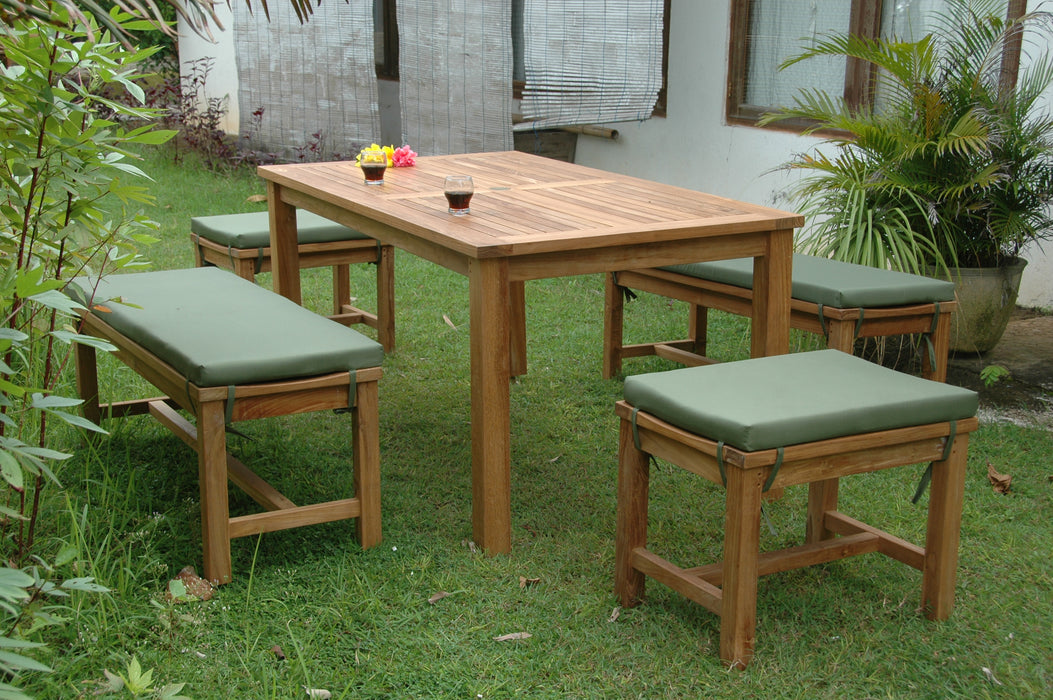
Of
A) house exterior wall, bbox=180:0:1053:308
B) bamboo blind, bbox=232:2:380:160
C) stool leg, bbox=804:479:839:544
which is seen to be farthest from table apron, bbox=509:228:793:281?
bamboo blind, bbox=232:2:380:160

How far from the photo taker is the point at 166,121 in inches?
420

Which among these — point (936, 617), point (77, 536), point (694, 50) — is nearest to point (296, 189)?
point (77, 536)

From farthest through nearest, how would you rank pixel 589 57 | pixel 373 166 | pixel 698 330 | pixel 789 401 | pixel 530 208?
1. pixel 589 57
2. pixel 698 330
3. pixel 373 166
4. pixel 530 208
5. pixel 789 401

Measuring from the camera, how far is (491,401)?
3.08 metres

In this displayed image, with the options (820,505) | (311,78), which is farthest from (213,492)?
(311,78)

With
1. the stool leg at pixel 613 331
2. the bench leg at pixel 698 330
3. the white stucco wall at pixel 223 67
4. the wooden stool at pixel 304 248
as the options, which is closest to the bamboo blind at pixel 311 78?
the white stucco wall at pixel 223 67

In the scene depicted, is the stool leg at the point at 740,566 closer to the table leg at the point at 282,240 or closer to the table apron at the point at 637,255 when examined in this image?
the table apron at the point at 637,255

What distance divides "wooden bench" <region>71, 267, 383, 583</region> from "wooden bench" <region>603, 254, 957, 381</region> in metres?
1.28

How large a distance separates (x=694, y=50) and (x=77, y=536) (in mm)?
5507

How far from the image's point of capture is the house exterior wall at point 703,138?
6.78 m

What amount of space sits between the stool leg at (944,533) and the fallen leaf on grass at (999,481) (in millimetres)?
944

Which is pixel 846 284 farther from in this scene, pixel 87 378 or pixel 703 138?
pixel 703 138

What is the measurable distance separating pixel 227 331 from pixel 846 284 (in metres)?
2.02

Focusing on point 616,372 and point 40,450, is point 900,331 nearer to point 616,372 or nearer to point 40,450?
point 616,372
